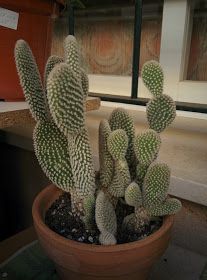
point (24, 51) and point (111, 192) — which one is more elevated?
point (24, 51)

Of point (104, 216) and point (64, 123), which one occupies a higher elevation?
point (64, 123)

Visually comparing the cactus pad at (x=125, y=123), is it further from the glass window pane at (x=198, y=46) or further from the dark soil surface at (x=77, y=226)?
the glass window pane at (x=198, y=46)

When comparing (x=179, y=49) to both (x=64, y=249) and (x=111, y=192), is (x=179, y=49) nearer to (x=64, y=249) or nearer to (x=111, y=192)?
(x=111, y=192)

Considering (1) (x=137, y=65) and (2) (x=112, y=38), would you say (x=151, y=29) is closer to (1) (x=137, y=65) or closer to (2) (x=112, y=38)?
(2) (x=112, y=38)

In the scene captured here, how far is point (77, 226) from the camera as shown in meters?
0.48

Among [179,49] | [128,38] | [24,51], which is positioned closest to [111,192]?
[24,51]

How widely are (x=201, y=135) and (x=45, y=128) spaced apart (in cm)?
53

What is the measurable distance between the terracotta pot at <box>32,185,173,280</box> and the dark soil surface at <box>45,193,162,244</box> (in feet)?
0.10

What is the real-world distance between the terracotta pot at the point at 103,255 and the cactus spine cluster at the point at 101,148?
0.08ft

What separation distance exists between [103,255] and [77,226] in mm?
93

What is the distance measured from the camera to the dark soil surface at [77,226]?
456 millimetres

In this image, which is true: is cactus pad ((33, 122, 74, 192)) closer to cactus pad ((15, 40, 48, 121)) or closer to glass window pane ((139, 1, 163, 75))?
cactus pad ((15, 40, 48, 121))

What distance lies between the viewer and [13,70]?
0.72 m

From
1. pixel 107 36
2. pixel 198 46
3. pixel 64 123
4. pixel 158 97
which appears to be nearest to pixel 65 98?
pixel 64 123
